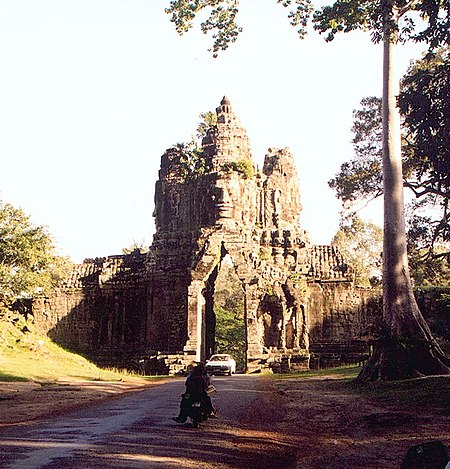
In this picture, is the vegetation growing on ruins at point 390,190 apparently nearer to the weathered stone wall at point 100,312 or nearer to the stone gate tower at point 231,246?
the stone gate tower at point 231,246

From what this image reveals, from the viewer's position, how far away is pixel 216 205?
3453 centimetres

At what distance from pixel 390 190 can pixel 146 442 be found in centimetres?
1192

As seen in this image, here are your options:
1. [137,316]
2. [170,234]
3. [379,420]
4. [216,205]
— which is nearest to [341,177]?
[216,205]

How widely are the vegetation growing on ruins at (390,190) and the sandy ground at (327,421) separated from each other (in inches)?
66.8

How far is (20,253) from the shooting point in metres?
28.4

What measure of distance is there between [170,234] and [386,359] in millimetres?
21762

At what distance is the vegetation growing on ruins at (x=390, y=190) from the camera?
15.6 m

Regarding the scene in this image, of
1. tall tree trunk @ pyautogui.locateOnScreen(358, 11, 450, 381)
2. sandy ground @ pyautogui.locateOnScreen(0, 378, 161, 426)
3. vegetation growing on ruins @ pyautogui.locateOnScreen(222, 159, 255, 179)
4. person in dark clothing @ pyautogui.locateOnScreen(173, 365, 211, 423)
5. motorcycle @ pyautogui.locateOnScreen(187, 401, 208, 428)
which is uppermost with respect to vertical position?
vegetation growing on ruins @ pyautogui.locateOnScreen(222, 159, 255, 179)

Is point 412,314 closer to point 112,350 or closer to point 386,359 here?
point 386,359

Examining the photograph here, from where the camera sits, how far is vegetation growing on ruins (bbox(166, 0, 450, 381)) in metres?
15.6

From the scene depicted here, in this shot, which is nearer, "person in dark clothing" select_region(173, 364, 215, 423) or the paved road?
the paved road

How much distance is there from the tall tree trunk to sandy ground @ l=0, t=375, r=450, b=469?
1.52 m

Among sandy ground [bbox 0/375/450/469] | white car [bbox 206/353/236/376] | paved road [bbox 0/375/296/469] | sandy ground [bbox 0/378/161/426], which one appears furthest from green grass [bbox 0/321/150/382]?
paved road [bbox 0/375/296/469]

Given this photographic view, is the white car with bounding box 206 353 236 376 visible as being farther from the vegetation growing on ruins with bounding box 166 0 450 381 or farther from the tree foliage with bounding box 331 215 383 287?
the tree foliage with bounding box 331 215 383 287
